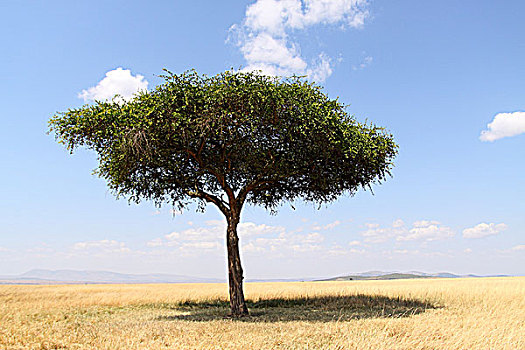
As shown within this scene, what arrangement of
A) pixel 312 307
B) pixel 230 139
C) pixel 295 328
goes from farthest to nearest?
pixel 312 307
pixel 230 139
pixel 295 328

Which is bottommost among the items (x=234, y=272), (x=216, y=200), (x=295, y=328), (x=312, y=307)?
(x=312, y=307)

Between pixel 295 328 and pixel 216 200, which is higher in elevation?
pixel 216 200

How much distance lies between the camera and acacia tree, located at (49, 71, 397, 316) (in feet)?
67.1

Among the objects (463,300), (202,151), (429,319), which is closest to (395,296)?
(463,300)

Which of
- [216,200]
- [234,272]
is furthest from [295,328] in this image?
[216,200]

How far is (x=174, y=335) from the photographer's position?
1487 centimetres

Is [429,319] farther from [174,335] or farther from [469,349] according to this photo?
[174,335]

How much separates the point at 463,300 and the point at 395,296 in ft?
13.3

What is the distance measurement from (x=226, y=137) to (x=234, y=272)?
22.2 ft

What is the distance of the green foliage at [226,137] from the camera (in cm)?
2044

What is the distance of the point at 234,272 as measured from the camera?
2253 cm

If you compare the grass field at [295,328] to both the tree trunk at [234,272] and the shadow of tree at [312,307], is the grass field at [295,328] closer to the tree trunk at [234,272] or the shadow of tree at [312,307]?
the shadow of tree at [312,307]

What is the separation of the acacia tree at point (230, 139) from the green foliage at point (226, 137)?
1.9 inches

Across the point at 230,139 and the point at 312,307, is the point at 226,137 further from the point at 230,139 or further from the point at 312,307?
the point at 312,307
